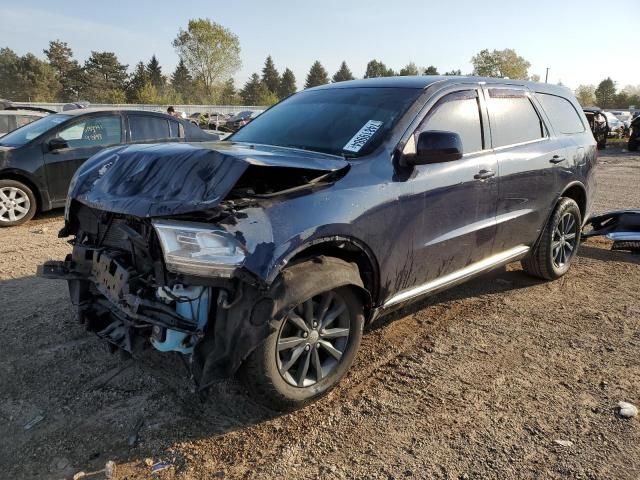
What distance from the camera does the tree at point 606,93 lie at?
233 feet

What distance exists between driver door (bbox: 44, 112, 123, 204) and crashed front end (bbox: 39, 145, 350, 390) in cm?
506

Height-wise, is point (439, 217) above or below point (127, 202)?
below

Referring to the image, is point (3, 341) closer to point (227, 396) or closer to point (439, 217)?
point (227, 396)

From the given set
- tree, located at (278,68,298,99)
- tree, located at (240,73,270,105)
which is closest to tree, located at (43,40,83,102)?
tree, located at (240,73,270,105)

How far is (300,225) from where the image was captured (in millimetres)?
2666

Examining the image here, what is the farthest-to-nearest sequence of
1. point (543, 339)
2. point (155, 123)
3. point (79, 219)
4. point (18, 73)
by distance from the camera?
point (18, 73) → point (155, 123) → point (543, 339) → point (79, 219)

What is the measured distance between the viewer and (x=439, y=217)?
3.48m

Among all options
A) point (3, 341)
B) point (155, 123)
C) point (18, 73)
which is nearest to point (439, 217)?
point (3, 341)

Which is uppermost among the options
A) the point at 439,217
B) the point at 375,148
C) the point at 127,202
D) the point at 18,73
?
the point at 18,73

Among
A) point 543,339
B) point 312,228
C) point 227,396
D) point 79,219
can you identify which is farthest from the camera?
point 543,339

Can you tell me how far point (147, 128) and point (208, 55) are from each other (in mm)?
71316

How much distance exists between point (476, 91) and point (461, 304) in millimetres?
1761

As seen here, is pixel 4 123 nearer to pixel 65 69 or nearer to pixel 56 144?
pixel 56 144

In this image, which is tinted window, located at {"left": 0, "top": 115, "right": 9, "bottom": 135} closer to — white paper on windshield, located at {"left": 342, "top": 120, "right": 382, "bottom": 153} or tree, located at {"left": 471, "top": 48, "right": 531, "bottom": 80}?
white paper on windshield, located at {"left": 342, "top": 120, "right": 382, "bottom": 153}
